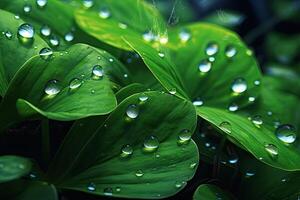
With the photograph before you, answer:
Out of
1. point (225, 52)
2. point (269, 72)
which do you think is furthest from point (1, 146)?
point (269, 72)

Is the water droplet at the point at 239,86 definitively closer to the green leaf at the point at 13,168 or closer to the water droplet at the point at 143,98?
the water droplet at the point at 143,98

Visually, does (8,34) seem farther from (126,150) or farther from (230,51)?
(230,51)

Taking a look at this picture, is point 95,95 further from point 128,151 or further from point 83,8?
point 83,8

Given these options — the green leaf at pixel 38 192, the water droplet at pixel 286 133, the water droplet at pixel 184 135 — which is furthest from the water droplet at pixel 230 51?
the green leaf at pixel 38 192

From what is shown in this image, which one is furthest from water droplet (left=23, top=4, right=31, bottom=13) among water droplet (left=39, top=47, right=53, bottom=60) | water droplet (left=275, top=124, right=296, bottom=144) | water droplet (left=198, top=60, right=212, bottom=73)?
water droplet (left=275, top=124, right=296, bottom=144)

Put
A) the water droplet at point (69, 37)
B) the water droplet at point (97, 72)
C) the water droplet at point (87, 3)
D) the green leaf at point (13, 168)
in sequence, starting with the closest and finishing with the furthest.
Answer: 1. the green leaf at point (13, 168)
2. the water droplet at point (97, 72)
3. the water droplet at point (69, 37)
4. the water droplet at point (87, 3)
